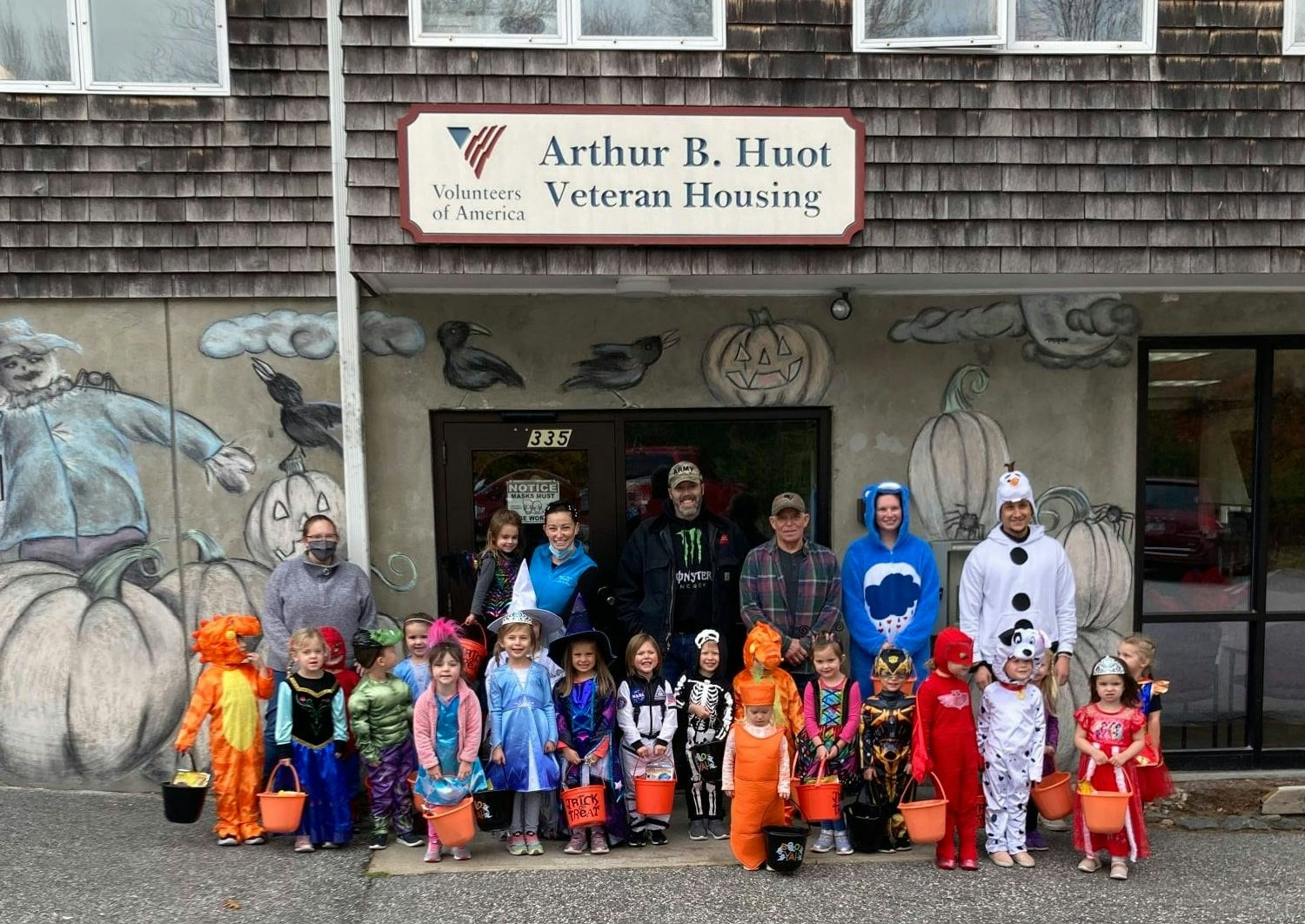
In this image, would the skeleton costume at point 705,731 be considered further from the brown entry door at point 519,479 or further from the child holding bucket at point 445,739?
the brown entry door at point 519,479

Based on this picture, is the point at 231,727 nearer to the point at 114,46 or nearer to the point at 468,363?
the point at 468,363

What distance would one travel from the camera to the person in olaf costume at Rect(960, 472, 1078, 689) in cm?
491

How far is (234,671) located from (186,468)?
1.28 m

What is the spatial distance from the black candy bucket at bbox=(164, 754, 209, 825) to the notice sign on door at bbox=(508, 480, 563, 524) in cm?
213

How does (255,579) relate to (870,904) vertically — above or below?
above

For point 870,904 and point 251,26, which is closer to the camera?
point 870,904

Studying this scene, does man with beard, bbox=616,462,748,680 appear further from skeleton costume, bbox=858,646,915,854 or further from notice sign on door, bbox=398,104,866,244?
notice sign on door, bbox=398,104,866,244

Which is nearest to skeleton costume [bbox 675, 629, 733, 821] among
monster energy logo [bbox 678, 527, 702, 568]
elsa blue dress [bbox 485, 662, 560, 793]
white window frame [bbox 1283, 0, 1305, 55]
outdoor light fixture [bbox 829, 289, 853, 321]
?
monster energy logo [bbox 678, 527, 702, 568]

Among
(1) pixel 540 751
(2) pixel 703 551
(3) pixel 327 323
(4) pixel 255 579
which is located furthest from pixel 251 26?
(1) pixel 540 751

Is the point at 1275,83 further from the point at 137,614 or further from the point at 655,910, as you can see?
the point at 137,614

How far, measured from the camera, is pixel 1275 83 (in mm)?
5086

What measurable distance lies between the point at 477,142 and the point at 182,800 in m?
3.42

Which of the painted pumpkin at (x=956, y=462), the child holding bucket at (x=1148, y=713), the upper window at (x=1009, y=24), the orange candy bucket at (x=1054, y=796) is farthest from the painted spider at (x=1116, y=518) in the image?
the upper window at (x=1009, y=24)

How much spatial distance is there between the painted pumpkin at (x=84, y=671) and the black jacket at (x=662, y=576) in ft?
8.25
